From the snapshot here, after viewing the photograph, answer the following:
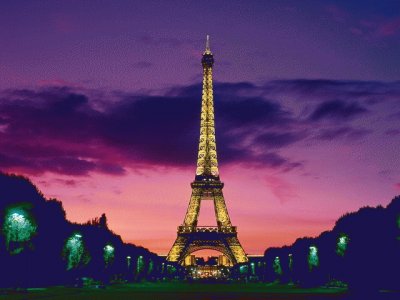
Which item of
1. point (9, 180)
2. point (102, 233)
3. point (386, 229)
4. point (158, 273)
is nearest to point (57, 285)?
point (9, 180)

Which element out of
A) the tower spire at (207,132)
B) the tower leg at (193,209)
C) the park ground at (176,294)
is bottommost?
the park ground at (176,294)

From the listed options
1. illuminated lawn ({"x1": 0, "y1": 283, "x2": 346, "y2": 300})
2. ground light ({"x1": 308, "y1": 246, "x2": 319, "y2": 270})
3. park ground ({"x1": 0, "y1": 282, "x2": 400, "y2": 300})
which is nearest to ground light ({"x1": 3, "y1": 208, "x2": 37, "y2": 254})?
park ground ({"x1": 0, "y1": 282, "x2": 400, "y2": 300})

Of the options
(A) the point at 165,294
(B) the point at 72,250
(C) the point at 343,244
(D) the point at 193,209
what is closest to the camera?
(A) the point at 165,294

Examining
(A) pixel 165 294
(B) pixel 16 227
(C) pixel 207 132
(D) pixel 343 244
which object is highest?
(C) pixel 207 132

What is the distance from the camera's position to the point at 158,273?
18775cm

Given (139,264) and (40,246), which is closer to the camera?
(40,246)

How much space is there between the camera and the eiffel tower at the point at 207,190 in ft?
480

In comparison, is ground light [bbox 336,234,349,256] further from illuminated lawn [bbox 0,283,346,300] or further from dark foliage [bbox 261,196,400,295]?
illuminated lawn [bbox 0,283,346,300]

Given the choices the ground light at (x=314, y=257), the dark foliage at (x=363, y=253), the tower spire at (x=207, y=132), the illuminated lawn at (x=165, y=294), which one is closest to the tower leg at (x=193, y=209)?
the tower spire at (x=207, y=132)

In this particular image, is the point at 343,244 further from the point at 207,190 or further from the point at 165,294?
the point at 207,190

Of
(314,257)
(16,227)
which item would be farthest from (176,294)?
(314,257)

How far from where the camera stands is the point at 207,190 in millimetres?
147375

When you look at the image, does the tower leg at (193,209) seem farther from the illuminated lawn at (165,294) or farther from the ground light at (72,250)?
the illuminated lawn at (165,294)

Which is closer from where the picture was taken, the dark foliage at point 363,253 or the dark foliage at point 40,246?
the dark foliage at point 40,246
